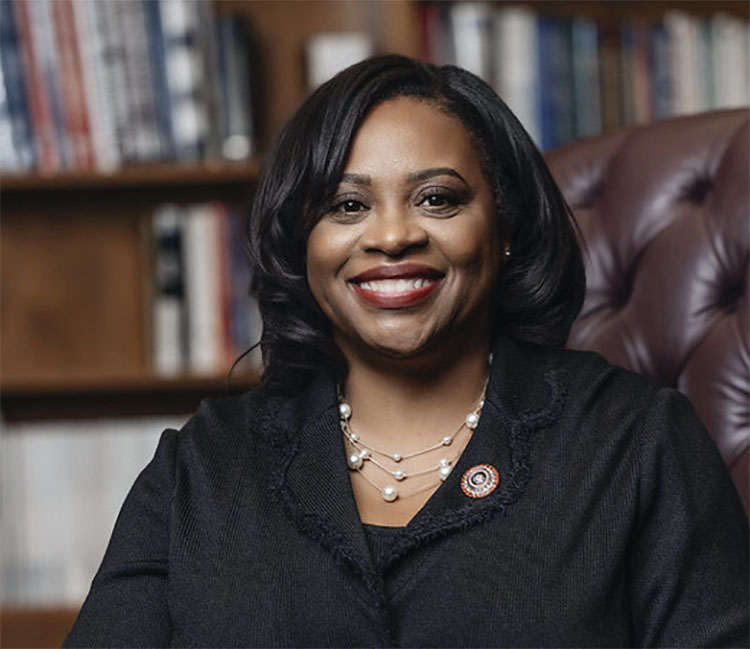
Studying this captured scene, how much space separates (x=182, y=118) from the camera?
98.9 inches

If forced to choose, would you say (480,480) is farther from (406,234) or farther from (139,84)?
(139,84)

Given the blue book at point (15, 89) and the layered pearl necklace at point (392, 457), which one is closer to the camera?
the layered pearl necklace at point (392, 457)

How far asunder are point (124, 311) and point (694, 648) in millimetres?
1742

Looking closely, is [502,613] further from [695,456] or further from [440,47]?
[440,47]

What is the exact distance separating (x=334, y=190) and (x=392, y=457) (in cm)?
33

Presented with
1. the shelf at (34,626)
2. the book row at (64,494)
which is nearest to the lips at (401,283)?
the book row at (64,494)

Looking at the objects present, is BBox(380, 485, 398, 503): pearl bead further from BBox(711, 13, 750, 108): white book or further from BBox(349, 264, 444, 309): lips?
BBox(711, 13, 750, 108): white book

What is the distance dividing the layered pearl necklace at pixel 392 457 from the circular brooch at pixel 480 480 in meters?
0.04

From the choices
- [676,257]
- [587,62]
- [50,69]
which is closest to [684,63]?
[587,62]

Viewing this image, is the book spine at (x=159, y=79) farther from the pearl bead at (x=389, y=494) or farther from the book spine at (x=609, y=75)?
the pearl bead at (x=389, y=494)

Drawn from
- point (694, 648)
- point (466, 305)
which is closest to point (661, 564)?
point (694, 648)

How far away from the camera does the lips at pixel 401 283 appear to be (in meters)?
1.43

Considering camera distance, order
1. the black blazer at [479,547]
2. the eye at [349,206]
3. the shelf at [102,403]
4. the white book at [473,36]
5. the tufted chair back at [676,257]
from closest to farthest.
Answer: the black blazer at [479,547] < the eye at [349,206] < the tufted chair back at [676,257] < the white book at [473,36] < the shelf at [102,403]

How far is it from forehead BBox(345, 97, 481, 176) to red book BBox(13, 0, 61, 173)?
122cm
